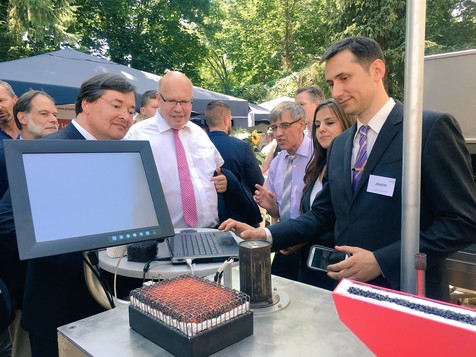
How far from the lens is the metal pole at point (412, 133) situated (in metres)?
0.89

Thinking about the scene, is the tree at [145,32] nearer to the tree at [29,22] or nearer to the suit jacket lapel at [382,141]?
the tree at [29,22]

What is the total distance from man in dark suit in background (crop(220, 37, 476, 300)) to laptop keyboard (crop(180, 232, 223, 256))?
0.38 ft

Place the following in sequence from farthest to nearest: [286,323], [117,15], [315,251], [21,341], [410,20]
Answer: [117,15] < [21,341] < [315,251] < [286,323] < [410,20]

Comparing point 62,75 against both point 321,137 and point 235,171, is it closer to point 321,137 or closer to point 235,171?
point 235,171

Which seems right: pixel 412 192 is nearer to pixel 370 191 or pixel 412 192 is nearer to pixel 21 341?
pixel 370 191

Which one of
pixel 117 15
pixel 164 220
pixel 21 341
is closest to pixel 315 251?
pixel 164 220

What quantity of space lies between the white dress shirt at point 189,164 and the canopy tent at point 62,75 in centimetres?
331

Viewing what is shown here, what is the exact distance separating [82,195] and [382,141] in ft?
3.86

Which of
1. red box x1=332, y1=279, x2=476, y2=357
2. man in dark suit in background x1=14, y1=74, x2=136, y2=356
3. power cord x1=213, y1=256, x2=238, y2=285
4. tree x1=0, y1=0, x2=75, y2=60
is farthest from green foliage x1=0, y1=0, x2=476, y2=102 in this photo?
red box x1=332, y1=279, x2=476, y2=357

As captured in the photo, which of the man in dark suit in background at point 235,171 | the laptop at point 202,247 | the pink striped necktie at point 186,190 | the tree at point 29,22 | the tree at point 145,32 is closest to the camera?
the laptop at point 202,247

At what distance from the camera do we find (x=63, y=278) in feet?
5.45

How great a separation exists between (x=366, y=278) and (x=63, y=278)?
127 cm

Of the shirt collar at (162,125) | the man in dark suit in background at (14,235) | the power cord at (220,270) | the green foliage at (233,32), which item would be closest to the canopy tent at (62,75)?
the man in dark suit in background at (14,235)

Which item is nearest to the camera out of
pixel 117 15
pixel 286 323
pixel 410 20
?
pixel 410 20
